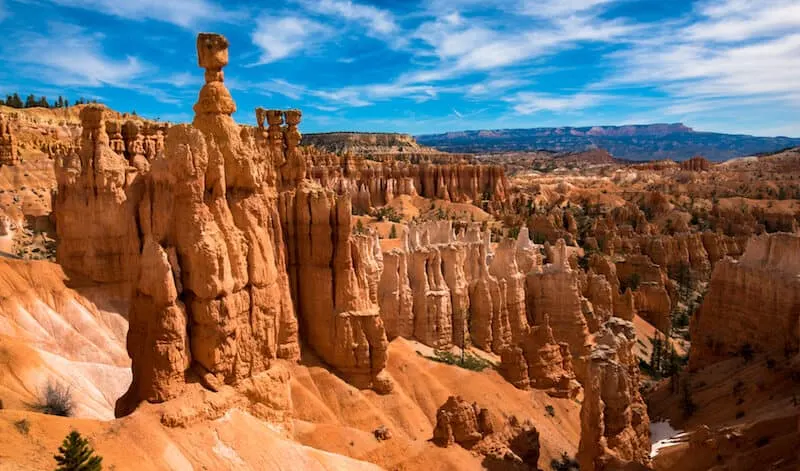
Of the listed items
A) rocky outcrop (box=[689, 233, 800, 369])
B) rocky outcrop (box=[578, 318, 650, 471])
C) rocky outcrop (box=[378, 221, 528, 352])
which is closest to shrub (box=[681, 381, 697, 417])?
rocky outcrop (box=[689, 233, 800, 369])

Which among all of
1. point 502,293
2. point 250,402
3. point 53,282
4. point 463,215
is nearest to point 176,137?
point 250,402

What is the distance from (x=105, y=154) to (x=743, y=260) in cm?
3326

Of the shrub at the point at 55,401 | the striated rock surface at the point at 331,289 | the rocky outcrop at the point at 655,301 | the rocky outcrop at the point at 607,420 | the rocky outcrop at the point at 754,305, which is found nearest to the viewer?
the shrub at the point at 55,401

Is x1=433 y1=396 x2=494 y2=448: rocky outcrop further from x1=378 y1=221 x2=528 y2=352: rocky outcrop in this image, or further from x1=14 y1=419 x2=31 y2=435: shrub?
x1=14 y1=419 x2=31 y2=435: shrub

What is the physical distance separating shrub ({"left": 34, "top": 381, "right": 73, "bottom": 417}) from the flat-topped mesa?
1623 inches

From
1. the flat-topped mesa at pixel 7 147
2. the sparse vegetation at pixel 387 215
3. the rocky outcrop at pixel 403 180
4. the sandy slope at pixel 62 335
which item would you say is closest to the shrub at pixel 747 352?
the sandy slope at pixel 62 335

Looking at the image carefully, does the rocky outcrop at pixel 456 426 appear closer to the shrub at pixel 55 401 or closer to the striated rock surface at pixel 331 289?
the striated rock surface at pixel 331 289

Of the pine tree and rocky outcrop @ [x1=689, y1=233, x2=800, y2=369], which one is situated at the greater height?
the pine tree

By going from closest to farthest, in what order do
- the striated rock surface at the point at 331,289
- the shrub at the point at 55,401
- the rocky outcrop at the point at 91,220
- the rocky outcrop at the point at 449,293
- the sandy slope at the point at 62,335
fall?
the shrub at the point at 55,401, the sandy slope at the point at 62,335, the striated rock surface at the point at 331,289, the rocky outcrop at the point at 91,220, the rocky outcrop at the point at 449,293

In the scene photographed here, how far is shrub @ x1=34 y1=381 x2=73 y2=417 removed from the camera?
729 inches

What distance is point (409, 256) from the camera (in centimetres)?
3158

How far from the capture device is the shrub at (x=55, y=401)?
729 inches

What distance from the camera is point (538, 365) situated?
28641 mm

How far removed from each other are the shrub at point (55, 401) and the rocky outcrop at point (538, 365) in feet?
57.6
